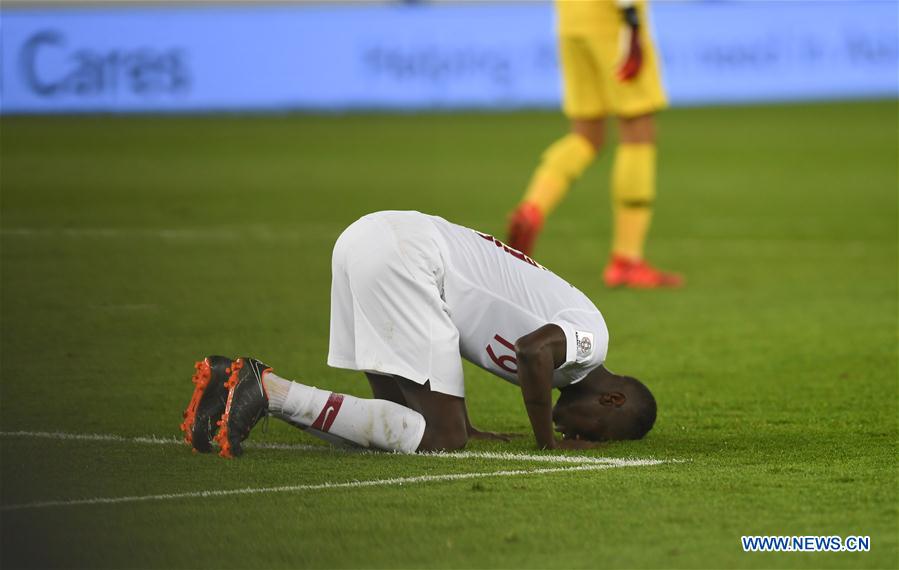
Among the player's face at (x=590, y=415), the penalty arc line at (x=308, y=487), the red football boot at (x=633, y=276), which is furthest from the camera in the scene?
the red football boot at (x=633, y=276)

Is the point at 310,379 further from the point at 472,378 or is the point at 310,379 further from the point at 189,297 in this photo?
the point at 189,297

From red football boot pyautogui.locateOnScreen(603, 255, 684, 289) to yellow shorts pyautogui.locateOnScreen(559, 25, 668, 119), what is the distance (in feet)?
2.91

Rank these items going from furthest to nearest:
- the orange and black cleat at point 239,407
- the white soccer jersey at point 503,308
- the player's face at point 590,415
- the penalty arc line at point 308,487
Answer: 1. the player's face at point 590,415
2. the white soccer jersey at point 503,308
3. the orange and black cleat at point 239,407
4. the penalty arc line at point 308,487

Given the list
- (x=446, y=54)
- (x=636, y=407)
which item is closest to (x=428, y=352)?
(x=636, y=407)

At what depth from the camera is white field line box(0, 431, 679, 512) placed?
4590 millimetres

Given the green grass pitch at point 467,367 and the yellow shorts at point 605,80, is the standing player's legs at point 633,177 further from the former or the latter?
the green grass pitch at point 467,367

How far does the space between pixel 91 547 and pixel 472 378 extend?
3.22 m

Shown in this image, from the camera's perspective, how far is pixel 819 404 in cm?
633

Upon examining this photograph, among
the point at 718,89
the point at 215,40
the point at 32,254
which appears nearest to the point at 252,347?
the point at 32,254

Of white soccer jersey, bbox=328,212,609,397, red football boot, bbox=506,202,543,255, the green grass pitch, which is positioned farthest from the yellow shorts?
white soccer jersey, bbox=328,212,609,397

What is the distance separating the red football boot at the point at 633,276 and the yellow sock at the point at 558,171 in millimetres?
559

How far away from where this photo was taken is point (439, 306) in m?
5.24

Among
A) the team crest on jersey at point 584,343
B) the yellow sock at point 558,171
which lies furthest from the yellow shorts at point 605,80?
the team crest on jersey at point 584,343

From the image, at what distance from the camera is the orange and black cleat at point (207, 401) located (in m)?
5.09
